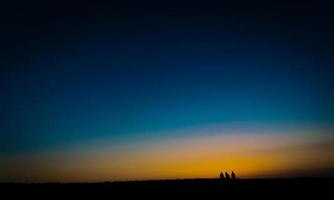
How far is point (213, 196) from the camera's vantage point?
66.3 feet

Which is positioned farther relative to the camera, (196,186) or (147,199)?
(196,186)

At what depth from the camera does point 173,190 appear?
21.7m

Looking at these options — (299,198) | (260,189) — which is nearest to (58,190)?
(260,189)

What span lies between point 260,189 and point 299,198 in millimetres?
2502

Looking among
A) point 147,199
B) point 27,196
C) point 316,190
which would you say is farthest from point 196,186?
point 27,196

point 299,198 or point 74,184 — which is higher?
point 74,184

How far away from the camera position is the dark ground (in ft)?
66.5

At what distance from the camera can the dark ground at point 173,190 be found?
798 inches

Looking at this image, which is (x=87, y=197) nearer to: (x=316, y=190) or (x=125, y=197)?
(x=125, y=197)

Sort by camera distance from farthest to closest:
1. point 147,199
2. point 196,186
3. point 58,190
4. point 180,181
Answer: point 180,181, point 196,186, point 58,190, point 147,199

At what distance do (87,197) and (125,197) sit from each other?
1.66 metres

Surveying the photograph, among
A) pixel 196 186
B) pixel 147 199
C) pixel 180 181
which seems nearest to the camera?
pixel 147 199

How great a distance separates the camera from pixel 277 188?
72.9 feet

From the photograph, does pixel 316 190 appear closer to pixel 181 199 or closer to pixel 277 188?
pixel 277 188
